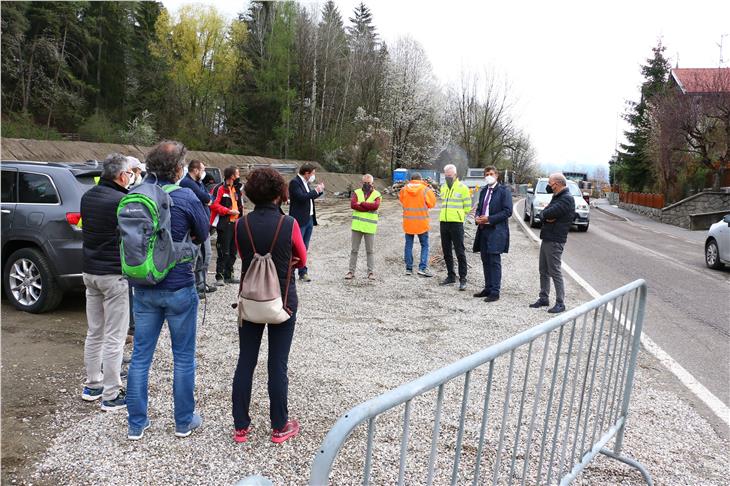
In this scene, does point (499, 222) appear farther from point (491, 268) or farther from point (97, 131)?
point (97, 131)

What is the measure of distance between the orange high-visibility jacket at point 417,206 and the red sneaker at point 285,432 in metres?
6.36

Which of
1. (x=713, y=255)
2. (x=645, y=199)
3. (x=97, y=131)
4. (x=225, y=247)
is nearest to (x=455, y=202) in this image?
(x=225, y=247)

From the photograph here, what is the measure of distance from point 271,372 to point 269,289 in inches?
25.2

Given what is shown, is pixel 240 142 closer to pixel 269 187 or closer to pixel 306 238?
pixel 306 238

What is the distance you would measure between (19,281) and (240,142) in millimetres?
38997

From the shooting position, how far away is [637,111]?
44.1 metres

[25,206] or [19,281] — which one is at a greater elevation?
[25,206]

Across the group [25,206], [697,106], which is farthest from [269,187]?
[697,106]

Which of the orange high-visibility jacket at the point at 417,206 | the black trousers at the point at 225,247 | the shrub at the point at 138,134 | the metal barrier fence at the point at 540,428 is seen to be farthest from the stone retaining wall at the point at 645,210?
the metal barrier fence at the point at 540,428

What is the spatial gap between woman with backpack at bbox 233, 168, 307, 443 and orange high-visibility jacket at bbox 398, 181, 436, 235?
20.3 feet

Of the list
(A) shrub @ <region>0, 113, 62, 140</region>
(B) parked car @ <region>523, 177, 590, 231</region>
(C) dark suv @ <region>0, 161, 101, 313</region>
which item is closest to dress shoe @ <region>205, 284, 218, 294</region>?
(C) dark suv @ <region>0, 161, 101, 313</region>

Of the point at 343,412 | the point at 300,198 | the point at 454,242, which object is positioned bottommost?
the point at 343,412

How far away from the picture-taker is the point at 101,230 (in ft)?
13.0

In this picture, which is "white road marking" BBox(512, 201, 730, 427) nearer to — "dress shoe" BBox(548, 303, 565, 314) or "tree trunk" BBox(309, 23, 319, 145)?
"dress shoe" BBox(548, 303, 565, 314)
